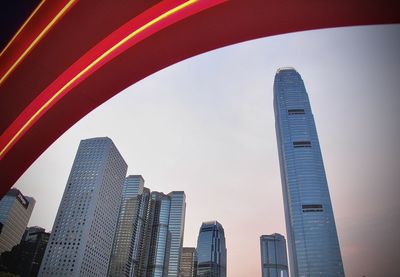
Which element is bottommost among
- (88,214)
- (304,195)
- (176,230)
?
(88,214)

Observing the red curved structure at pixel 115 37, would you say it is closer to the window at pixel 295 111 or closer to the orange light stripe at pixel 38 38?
the orange light stripe at pixel 38 38

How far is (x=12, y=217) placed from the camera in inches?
5103

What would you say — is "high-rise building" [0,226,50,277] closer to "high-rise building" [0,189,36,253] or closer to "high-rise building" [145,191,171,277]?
"high-rise building" [0,189,36,253]

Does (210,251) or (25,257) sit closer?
(25,257)

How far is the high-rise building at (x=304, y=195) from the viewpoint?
109312mm

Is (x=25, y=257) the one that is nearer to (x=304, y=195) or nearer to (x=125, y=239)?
Answer: (x=125, y=239)

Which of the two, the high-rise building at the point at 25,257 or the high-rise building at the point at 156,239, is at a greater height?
the high-rise building at the point at 156,239

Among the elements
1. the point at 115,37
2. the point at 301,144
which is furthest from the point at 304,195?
the point at 115,37

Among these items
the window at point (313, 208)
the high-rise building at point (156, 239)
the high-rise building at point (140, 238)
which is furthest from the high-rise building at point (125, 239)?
the window at point (313, 208)

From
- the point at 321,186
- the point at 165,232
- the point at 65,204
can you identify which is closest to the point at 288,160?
the point at 321,186

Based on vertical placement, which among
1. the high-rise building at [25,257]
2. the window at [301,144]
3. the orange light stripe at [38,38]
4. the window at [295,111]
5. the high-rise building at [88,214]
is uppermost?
the window at [295,111]

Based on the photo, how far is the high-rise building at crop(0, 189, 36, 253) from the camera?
124 meters

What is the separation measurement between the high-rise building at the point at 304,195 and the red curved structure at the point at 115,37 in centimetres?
12132

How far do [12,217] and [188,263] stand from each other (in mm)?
107068
